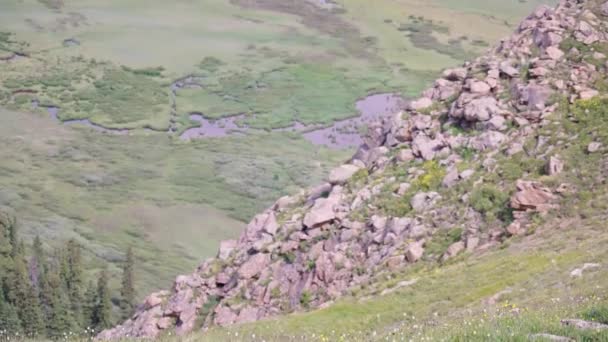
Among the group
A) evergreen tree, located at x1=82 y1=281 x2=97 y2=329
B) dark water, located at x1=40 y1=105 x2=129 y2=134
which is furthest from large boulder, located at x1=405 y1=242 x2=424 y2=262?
dark water, located at x1=40 y1=105 x2=129 y2=134

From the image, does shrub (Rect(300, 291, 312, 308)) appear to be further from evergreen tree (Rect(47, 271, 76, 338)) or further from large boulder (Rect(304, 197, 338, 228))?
evergreen tree (Rect(47, 271, 76, 338))

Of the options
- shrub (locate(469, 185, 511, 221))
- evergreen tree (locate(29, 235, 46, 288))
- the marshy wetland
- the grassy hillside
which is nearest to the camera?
the grassy hillside

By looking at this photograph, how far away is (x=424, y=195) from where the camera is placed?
1272 inches

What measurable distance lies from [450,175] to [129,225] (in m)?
100

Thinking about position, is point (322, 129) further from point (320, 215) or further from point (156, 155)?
point (320, 215)

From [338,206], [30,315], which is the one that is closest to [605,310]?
[338,206]

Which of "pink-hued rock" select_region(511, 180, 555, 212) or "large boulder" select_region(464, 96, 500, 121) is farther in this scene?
"large boulder" select_region(464, 96, 500, 121)

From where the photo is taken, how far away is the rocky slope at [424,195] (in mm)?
30156

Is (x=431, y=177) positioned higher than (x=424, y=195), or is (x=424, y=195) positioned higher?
(x=431, y=177)

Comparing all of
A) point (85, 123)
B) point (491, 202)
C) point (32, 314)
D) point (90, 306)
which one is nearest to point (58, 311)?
point (32, 314)

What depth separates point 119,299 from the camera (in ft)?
301

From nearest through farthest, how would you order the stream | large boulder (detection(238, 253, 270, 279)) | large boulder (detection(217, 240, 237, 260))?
large boulder (detection(238, 253, 270, 279)), large boulder (detection(217, 240, 237, 260)), the stream

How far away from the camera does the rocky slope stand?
98.9ft

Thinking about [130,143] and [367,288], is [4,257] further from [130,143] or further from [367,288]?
[130,143]
